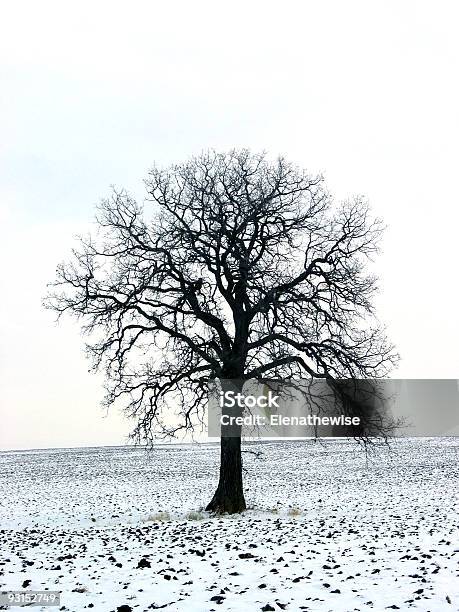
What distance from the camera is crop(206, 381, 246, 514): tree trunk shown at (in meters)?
21.8

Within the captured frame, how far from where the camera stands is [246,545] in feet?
50.0

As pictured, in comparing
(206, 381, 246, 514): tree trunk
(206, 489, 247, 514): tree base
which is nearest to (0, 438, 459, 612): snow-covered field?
(206, 489, 247, 514): tree base

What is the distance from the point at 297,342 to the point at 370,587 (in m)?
11.9

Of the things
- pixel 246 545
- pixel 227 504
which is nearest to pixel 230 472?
pixel 227 504

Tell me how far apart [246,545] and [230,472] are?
682cm

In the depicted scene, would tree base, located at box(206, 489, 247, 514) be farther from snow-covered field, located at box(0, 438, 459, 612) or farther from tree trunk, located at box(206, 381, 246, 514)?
snow-covered field, located at box(0, 438, 459, 612)

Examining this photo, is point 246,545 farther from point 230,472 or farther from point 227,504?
point 230,472

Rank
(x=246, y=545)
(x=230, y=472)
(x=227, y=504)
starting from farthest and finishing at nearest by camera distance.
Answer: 1. (x=230, y=472)
2. (x=227, y=504)
3. (x=246, y=545)

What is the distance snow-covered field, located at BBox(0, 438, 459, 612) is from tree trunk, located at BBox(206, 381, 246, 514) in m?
0.77

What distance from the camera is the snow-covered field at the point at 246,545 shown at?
1028 centimetres

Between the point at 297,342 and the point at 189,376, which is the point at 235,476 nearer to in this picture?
the point at 189,376

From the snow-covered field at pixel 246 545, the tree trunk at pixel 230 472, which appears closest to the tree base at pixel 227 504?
the tree trunk at pixel 230 472

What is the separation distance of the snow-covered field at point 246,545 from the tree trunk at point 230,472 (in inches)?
30.2

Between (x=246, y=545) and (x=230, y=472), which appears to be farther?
(x=230, y=472)
